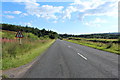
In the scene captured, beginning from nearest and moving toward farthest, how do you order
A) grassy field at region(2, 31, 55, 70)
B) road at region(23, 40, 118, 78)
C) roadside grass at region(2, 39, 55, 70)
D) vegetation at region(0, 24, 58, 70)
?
road at region(23, 40, 118, 78)
roadside grass at region(2, 39, 55, 70)
grassy field at region(2, 31, 55, 70)
vegetation at region(0, 24, 58, 70)

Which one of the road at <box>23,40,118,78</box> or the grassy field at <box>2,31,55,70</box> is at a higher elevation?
the grassy field at <box>2,31,55,70</box>

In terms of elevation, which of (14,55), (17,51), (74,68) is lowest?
(74,68)

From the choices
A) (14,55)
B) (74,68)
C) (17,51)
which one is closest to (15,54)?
(14,55)

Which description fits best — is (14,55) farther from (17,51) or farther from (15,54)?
(17,51)

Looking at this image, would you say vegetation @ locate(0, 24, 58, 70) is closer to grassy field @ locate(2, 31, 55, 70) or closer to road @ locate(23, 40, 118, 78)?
grassy field @ locate(2, 31, 55, 70)

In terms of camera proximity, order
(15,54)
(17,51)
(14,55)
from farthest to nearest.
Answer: (17,51), (15,54), (14,55)

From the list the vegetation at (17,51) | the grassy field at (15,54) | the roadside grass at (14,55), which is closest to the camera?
the roadside grass at (14,55)

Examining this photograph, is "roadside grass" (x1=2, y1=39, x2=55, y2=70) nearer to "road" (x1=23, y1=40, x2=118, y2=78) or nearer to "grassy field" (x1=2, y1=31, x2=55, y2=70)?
"grassy field" (x1=2, y1=31, x2=55, y2=70)

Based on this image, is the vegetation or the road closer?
the road

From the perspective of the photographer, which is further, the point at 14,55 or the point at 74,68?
the point at 14,55

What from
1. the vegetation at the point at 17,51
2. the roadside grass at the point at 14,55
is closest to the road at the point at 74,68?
the roadside grass at the point at 14,55

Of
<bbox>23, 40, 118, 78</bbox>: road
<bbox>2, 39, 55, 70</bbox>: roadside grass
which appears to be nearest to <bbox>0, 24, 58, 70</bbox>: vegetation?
<bbox>2, 39, 55, 70</bbox>: roadside grass

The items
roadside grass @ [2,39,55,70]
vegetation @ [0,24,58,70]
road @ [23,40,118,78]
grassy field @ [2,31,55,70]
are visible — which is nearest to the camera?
road @ [23,40,118,78]

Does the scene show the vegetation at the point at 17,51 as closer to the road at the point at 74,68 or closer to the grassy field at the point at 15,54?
the grassy field at the point at 15,54
